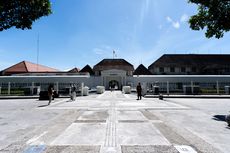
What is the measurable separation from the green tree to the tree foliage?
28.6ft

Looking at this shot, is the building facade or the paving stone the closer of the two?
the paving stone

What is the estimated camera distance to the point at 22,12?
6426mm

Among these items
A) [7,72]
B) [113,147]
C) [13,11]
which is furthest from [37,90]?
[7,72]

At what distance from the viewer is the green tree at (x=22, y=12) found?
603cm

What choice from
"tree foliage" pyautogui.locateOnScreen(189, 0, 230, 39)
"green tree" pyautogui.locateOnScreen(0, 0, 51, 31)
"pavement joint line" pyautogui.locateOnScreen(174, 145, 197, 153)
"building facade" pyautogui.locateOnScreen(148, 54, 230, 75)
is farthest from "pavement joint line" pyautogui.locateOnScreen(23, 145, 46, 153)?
"building facade" pyautogui.locateOnScreen(148, 54, 230, 75)

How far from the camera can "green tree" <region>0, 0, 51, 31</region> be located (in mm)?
6027

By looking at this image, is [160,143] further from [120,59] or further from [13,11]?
[120,59]

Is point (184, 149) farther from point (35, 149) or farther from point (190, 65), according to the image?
point (190, 65)

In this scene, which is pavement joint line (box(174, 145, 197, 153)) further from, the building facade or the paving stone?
the building facade

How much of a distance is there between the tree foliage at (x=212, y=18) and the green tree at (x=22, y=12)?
8.71 meters

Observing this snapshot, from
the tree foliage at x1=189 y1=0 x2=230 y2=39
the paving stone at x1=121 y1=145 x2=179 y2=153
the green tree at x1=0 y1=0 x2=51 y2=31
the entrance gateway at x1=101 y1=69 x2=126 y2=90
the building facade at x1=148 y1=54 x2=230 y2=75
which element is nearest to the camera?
the paving stone at x1=121 y1=145 x2=179 y2=153

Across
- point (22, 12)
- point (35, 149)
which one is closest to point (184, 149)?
point (35, 149)

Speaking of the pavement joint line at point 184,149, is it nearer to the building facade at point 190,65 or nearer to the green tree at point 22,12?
the green tree at point 22,12

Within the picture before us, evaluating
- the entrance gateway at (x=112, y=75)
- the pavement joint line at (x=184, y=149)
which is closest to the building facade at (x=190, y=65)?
the entrance gateway at (x=112, y=75)
